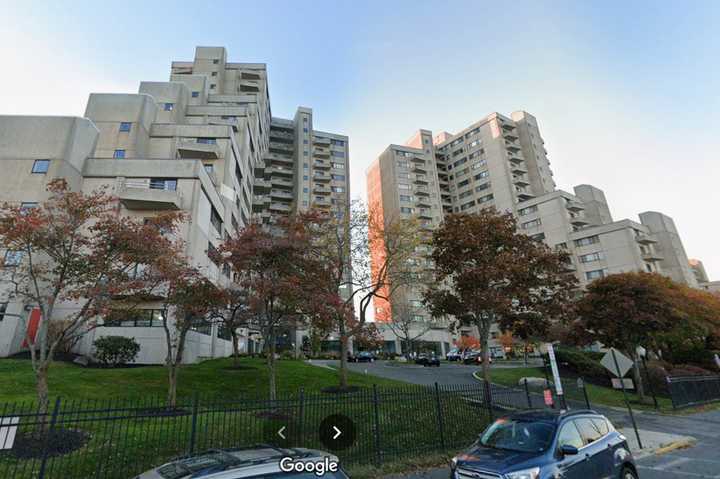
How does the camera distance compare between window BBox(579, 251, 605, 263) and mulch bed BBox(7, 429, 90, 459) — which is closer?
mulch bed BBox(7, 429, 90, 459)

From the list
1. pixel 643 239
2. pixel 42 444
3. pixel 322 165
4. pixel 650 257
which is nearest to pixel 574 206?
pixel 643 239

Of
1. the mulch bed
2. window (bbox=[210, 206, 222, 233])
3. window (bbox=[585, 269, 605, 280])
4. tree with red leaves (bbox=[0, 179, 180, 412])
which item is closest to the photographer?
the mulch bed

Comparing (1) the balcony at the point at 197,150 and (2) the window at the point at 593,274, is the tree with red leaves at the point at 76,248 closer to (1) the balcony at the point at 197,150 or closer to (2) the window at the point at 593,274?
(1) the balcony at the point at 197,150

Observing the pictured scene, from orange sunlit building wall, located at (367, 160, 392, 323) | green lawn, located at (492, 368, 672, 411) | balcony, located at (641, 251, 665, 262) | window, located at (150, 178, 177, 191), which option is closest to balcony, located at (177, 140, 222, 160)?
window, located at (150, 178, 177, 191)

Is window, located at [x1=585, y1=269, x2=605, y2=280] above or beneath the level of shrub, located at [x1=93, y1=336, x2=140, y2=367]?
above

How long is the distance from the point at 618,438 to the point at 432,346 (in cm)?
6803

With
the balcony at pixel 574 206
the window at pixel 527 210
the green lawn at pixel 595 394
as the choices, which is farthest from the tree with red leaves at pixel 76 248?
the balcony at pixel 574 206

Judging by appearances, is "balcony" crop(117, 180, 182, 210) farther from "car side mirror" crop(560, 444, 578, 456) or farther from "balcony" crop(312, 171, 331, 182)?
"balcony" crop(312, 171, 331, 182)

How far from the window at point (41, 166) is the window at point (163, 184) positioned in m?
6.86

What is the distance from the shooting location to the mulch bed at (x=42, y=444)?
8586 mm

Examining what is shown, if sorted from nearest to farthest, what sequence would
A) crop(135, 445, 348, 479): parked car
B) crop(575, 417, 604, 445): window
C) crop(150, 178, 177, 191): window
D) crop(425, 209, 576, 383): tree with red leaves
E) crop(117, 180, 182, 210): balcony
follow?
crop(135, 445, 348, 479): parked car → crop(575, 417, 604, 445): window → crop(425, 209, 576, 383): tree with red leaves → crop(117, 180, 182, 210): balcony → crop(150, 178, 177, 191): window

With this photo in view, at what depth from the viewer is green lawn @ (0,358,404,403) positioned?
15414 millimetres

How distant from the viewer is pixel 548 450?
656cm

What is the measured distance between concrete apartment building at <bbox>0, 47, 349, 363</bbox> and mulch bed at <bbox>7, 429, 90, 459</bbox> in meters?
5.24
